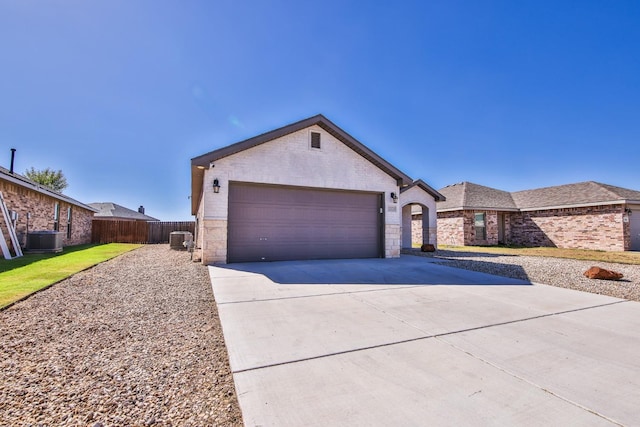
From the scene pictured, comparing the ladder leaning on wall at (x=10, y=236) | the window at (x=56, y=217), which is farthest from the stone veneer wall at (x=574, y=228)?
the window at (x=56, y=217)

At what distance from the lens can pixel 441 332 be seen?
3.30m

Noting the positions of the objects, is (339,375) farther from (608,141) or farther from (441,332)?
(608,141)

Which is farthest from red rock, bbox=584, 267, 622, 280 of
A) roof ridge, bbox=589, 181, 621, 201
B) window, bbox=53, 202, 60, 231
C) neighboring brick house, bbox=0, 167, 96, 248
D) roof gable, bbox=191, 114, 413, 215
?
window, bbox=53, 202, 60, 231

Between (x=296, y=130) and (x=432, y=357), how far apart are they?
8322 mm

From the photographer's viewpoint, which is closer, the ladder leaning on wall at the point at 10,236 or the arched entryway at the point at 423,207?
the ladder leaning on wall at the point at 10,236

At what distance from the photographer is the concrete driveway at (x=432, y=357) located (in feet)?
6.11

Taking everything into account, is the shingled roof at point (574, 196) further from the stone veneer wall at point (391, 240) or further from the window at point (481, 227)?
the stone veneer wall at point (391, 240)

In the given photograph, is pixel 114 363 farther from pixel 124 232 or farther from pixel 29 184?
pixel 124 232

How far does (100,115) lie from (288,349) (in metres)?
16.7

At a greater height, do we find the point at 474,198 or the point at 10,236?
the point at 474,198

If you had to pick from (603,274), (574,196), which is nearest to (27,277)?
(603,274)

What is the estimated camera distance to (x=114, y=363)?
2600 mm

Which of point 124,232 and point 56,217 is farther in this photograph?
point 124,232

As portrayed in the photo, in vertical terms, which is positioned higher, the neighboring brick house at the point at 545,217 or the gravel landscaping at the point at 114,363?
the neighboring brick house at the point at 545,217
